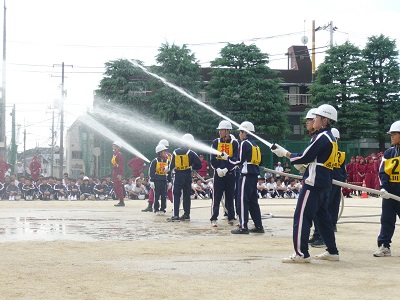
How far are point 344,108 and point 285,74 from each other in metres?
12.6

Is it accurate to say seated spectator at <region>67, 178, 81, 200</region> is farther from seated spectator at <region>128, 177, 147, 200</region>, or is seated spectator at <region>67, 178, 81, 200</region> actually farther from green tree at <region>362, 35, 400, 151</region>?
green tree at <region>362, 35, 400, 151</region>

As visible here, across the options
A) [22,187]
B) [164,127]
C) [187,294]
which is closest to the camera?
[187,294]

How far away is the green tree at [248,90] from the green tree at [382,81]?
7234 mm

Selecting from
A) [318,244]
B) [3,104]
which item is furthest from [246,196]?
[3,104]

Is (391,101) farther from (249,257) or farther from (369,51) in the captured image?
(249,257)

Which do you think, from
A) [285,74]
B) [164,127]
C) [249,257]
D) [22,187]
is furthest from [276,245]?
[285,74]

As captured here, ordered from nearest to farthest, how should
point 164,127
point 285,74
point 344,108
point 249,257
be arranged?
point 249,257 → point 164,127 → point 344,108 → point 285,74

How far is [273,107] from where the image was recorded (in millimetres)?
43188

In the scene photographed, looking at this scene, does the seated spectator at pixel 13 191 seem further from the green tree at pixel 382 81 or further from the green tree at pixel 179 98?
the green tree at pixel 382 81

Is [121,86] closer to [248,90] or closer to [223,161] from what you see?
[248,90]

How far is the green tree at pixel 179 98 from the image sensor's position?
134ft

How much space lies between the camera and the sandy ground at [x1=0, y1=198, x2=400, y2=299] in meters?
6.13

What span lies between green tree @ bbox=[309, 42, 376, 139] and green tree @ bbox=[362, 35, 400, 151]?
2.60 feet

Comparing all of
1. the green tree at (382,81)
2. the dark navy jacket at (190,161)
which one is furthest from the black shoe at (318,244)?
the green tree at (382,81)
